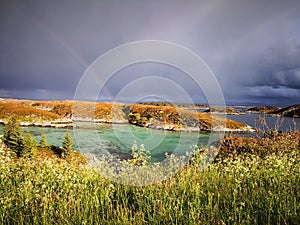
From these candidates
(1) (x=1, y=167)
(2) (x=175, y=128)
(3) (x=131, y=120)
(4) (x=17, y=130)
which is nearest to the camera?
(1) (x=1, y=167)

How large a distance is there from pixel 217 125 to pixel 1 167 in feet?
232

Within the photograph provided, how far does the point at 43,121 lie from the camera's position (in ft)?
241

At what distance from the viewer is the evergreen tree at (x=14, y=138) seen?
18033 millimetres

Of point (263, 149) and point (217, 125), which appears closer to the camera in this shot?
point (263, 149)

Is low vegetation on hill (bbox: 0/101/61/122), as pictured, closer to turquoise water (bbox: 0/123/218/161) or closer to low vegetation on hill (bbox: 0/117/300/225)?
turquoise water (bbox: 0/123/218/161)

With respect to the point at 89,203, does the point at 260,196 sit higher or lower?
higher

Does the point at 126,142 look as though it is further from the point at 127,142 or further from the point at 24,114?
the point at 24,114

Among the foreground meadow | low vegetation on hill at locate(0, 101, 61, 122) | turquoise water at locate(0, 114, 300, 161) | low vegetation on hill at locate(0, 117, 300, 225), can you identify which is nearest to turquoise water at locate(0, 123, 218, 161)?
turquoise water at locate(0, 114, 300, 161)

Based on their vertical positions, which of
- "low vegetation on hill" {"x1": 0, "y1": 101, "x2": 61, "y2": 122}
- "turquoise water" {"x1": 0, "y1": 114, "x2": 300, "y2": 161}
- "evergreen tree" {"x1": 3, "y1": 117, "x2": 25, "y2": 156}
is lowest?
"turquoise water" {"x1": 0, "y1": 114, "x2": 300, "y2": 161}

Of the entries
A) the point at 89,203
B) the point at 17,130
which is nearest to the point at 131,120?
the point at 17,130

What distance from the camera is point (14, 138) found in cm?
1917

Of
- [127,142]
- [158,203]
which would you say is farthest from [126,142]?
[158,203]

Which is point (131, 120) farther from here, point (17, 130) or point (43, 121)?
point (17, 130)

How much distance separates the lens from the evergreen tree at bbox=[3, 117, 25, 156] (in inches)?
710
